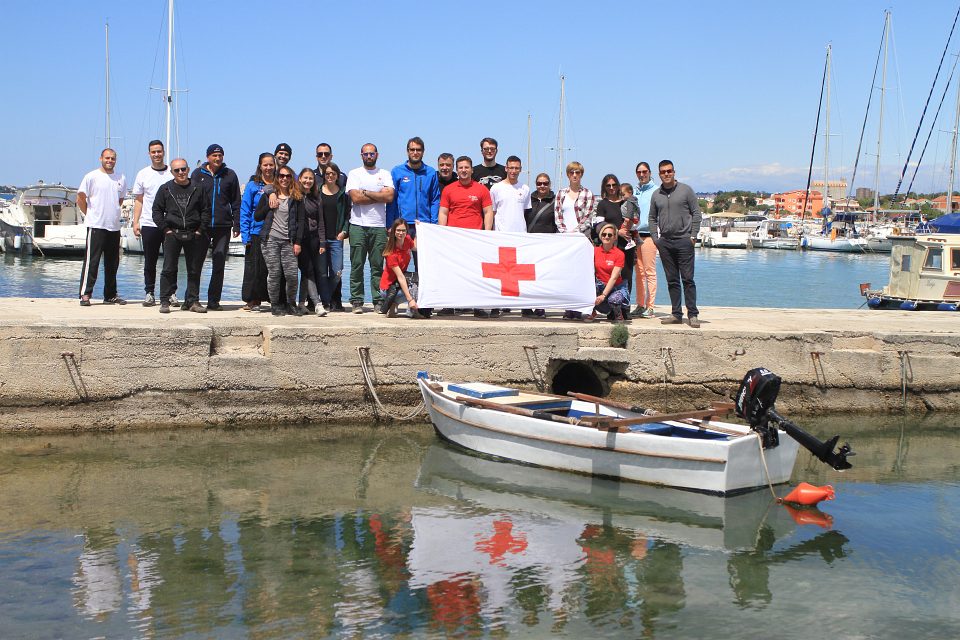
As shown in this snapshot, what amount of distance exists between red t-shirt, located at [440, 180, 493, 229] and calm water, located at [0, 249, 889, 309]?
10.9 metres

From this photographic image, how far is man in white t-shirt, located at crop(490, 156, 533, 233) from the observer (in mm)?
13219

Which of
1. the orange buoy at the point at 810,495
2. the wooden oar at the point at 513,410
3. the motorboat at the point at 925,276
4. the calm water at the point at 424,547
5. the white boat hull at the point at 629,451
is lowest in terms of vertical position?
the calm water at the point at 424,547

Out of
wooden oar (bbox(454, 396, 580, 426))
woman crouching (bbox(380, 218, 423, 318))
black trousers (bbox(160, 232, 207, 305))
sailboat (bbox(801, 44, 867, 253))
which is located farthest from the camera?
sailboat (bbox(801, 44, 867, 253))

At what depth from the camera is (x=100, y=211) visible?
1244 centimetres

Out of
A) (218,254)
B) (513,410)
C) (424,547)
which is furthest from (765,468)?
(218,254)

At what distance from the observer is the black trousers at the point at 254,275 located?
12719 millimetres

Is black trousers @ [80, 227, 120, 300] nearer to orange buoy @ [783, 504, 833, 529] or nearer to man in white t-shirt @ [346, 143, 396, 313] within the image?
man in white t-shirt @ [346, 143, 396, 313]

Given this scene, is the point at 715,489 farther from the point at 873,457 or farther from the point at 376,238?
the point at 376,238

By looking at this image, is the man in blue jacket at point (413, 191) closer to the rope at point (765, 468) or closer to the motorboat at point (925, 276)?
the rope at point (765, 468)

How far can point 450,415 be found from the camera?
A: 430 inches

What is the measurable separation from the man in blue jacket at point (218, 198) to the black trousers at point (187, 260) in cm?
18

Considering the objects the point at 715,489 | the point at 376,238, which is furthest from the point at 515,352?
the point at 715,489

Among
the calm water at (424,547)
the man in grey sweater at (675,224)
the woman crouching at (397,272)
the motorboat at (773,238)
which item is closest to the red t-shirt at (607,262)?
the man in grey sweater at (675,224)

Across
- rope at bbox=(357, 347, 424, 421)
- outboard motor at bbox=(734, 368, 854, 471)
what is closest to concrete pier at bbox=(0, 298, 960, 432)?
rope at bbox=(357, 347, 424, 421)
